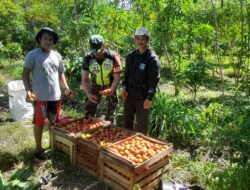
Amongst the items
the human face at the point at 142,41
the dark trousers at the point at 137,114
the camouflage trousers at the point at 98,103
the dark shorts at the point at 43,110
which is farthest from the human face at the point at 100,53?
the dark shorts at the point at 43,110

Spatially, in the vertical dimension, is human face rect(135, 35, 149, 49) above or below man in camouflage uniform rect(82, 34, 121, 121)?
above

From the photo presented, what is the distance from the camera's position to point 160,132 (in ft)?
19.2

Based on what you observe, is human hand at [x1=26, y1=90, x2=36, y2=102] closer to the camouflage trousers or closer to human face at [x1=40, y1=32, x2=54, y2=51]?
human face at [x1=40, y1=32, x2=54, y2=51]

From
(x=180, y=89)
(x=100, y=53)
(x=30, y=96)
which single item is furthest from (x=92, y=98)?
(x=180, y=89)

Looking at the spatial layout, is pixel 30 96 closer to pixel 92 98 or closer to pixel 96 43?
pixel 92 98

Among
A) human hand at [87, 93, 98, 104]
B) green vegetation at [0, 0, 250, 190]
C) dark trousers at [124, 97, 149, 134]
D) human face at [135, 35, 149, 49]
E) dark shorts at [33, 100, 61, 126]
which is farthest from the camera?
human hand at [87, 93, 98, 104]

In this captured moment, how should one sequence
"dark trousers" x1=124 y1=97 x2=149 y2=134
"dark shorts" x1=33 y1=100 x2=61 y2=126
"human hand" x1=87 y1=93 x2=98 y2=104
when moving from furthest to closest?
1. "human hand" x1=87 y1=93 x2=98 y2=104
2. "dark trousers" x1=124 y1=97 x2=149 y2=134
3. "dark shorts" x1=33 y1=100 x2=61 y2=126

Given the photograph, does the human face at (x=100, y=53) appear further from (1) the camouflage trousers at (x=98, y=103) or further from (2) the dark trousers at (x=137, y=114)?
(2) the dark trousers at (x=137, y=114)

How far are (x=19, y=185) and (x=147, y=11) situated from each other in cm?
594

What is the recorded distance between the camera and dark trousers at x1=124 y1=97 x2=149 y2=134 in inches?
194

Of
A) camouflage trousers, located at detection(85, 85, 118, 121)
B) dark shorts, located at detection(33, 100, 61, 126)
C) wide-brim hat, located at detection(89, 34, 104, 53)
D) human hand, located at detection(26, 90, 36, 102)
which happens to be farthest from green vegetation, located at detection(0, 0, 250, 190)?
wide-brim hat, located at detection(89, 34, 104, 53)

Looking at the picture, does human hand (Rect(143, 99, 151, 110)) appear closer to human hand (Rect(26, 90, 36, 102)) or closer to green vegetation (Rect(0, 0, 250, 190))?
green vegetation (Rect(0, 0, 250, 190))

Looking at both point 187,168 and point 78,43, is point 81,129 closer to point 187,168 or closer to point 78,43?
point 187,168

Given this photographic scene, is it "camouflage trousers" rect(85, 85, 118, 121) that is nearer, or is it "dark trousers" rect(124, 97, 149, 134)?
"dark trousers" rect(124, 97, 149, 134)
